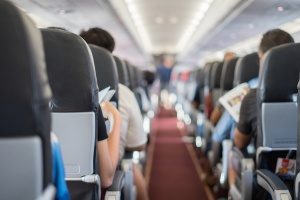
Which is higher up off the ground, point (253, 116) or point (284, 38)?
point (284, 38)

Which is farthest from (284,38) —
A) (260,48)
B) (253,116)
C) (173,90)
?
(173,90)

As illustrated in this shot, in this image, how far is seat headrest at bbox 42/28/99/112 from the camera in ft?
5.59

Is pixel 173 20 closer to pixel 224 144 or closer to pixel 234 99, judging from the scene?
pixel 224 144

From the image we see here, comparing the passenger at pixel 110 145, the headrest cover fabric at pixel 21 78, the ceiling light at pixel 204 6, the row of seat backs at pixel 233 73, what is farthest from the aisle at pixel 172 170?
the headrest cover fabric at pixel 21 78

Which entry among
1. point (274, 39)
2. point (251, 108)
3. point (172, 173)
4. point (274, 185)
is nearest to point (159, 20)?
point (172, 173)

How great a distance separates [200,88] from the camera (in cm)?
682

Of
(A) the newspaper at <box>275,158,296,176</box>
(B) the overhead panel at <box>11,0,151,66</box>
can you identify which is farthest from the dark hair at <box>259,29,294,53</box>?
(B) the overhead panel at <box>11,0,151,66</box>

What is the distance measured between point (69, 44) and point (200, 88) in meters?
5.25

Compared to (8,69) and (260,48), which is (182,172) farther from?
(8,69)

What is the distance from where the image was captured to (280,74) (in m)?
2.21

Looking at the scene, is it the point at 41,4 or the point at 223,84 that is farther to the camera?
the point at 41,4

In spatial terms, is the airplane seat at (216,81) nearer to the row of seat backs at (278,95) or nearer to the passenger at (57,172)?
the row of seat backs at (278,95)

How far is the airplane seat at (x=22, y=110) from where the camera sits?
1.06m

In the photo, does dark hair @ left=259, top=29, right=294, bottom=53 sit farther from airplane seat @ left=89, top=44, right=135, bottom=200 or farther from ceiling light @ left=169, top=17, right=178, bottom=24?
ceiling light @ left=169, top=17, right=178, bottom=24
